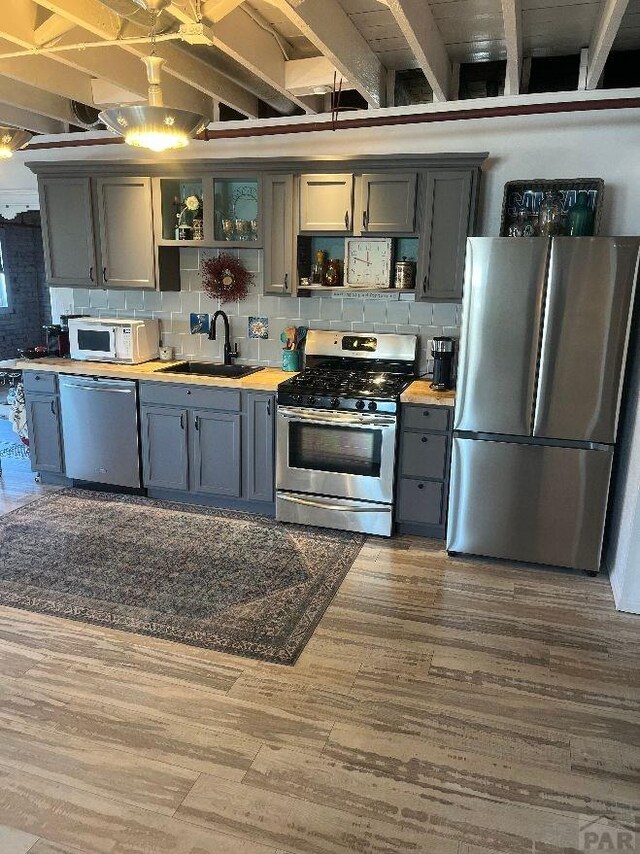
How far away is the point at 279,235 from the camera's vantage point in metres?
4.13

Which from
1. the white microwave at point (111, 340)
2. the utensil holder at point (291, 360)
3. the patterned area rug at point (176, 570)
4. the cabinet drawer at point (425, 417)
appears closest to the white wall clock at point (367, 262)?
the utensil holder at point (291, 360)

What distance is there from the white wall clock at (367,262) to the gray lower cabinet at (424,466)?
94 cm

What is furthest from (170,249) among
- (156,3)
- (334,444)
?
(156,3)

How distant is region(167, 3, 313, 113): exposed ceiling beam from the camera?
2.85 metres

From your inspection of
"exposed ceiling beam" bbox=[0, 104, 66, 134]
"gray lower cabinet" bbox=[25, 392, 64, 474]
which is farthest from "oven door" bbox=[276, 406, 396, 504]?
"exposed ceiling beam" bbox=[0, 104, 66, 134]

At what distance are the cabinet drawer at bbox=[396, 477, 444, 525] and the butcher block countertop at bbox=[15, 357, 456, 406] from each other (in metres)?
0.51

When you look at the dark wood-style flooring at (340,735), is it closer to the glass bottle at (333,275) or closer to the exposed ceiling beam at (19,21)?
the glass bottle at (333,275)

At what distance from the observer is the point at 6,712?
93.1 inches

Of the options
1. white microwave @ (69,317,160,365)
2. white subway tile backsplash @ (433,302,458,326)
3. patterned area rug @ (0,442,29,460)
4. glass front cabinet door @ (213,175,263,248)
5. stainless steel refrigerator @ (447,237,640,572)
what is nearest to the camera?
stainless steel refrigerator @ (447,237,640,572)

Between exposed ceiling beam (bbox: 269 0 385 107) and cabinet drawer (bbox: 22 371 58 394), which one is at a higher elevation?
exposed ceiling beam (bbox: 269 0 385 107)

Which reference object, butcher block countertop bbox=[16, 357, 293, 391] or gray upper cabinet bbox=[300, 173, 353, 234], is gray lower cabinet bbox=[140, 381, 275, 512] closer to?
butcher block countertop bbox=[16, 357, 293, 391]

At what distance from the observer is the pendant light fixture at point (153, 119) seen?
2.15 meters

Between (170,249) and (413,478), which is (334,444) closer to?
(413,478)

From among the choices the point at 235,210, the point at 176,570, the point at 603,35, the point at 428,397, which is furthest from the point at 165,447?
the point at 603,35
